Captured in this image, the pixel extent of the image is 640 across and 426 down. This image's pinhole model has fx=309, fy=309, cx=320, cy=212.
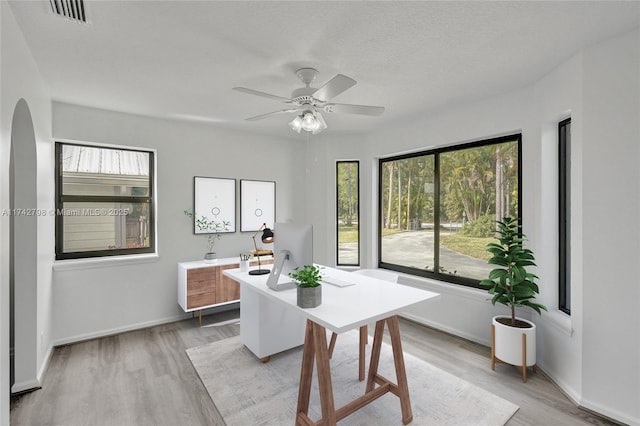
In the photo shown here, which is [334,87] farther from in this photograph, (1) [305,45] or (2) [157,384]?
(2) [157,384]

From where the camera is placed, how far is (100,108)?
3.40m

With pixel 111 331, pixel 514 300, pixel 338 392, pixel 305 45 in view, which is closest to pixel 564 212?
pixel 514 300

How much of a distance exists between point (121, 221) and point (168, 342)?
153 cm

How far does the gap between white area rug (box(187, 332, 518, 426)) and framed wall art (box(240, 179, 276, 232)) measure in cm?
189

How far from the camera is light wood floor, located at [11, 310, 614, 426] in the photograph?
7.03 feet

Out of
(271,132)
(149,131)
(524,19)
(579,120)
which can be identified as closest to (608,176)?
(579,120)

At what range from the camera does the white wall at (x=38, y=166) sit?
1.68m

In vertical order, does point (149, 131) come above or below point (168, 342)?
above

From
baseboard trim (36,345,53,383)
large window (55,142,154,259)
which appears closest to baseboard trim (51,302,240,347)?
baseboard trim (36,345,53,383)

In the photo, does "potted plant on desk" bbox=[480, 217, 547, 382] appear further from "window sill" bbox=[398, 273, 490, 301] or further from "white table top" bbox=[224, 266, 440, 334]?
"white table top" bbox=[224, 266, 440, 334]

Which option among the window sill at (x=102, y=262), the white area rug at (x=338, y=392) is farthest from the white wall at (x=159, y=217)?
the white area rug at (x=338, y=392)

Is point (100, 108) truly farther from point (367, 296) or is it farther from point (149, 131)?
point (367, 296)

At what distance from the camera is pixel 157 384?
100 inches

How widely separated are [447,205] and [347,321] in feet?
8.50
